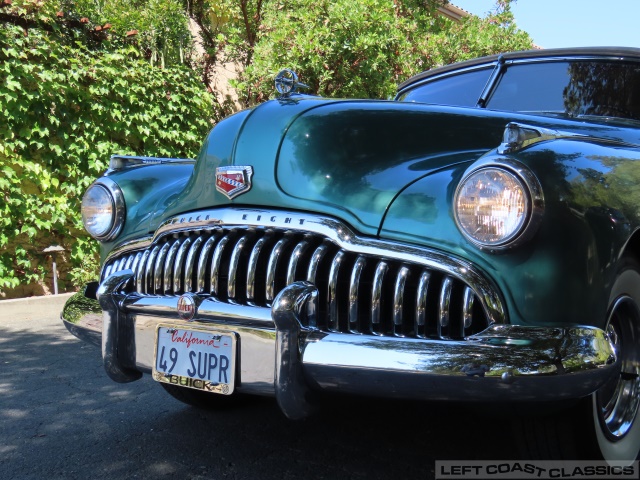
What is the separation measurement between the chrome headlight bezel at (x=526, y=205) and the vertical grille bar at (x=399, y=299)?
0.67ft

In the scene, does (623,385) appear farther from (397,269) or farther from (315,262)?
(315,262)

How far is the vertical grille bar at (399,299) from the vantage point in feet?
6.33

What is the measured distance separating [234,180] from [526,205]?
1.02m

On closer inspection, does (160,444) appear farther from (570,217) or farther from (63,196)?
(63,196)

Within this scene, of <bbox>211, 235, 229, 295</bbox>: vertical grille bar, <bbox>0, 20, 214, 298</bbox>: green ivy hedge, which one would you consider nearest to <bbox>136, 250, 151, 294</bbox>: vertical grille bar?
<bbox>211, 235, 229, 295</bbox>: vertical grille bar

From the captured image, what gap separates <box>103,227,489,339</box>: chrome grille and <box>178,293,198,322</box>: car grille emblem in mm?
78

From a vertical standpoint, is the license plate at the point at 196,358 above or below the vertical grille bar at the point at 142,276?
below

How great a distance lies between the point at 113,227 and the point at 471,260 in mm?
1650

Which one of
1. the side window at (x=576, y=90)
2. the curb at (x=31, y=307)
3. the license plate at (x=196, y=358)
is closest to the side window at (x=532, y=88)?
the side window at (x=576, y=90)

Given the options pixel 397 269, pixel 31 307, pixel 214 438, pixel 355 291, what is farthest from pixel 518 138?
pixel 31 307

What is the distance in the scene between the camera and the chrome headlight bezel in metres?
1.79

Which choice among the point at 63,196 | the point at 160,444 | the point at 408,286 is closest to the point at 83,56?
the point at 63,196

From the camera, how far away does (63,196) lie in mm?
6801

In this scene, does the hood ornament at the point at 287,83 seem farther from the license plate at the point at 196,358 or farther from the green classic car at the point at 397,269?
the license plate at the point at 196,358
